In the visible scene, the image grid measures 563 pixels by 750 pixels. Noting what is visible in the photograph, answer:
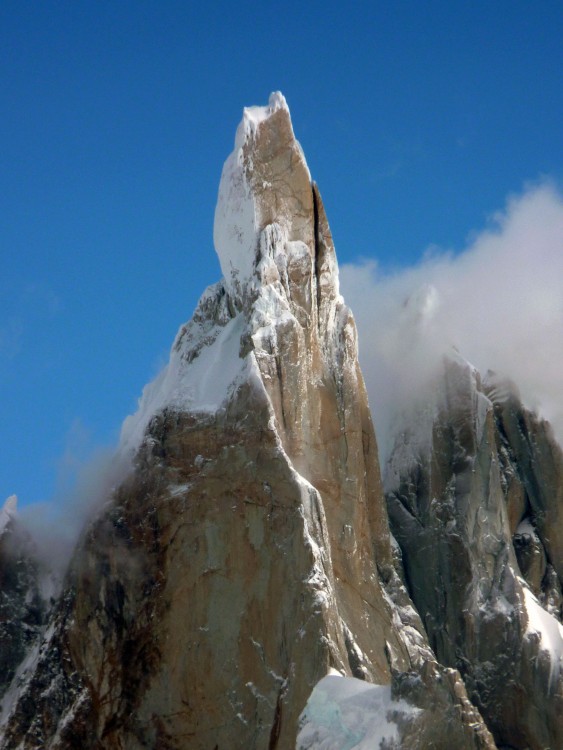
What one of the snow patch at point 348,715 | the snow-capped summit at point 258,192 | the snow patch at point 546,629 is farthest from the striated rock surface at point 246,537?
the snow patch at point 546,629

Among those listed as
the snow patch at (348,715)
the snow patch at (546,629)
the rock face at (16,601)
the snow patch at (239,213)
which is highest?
the snow patch at (239,213)

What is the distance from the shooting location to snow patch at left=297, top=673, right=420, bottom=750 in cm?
6569

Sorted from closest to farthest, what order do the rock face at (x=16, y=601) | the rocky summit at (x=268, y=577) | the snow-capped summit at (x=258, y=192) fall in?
the rocky summit at (x=268, y=577) < the rock face at (x=16, y=601) < the snow-capped summit at (x=258, y=192)

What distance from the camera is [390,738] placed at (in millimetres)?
65125

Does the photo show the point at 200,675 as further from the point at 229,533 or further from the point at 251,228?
the point at 251,228

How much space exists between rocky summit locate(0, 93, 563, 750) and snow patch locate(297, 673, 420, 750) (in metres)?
0.08

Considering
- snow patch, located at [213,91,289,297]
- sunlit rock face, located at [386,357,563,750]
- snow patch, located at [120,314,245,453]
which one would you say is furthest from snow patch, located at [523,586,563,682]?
snow patch, located at [213,91,289,297]

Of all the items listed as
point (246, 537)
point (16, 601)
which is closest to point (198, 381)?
point (246, 537)

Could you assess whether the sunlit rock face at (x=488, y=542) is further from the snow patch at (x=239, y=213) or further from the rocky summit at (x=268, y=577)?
the snow patch at (x=239, y=213)

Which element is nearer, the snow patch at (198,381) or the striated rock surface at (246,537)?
the striated rock surface at (246,537)

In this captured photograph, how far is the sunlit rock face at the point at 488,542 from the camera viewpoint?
82.4 meters

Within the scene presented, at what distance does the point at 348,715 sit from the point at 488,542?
22.5 m

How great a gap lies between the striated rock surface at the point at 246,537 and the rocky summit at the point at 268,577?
3.4 inches

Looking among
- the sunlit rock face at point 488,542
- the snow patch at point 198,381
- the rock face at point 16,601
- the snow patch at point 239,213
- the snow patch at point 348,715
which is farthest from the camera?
the sunlit rock face at point 488,542
